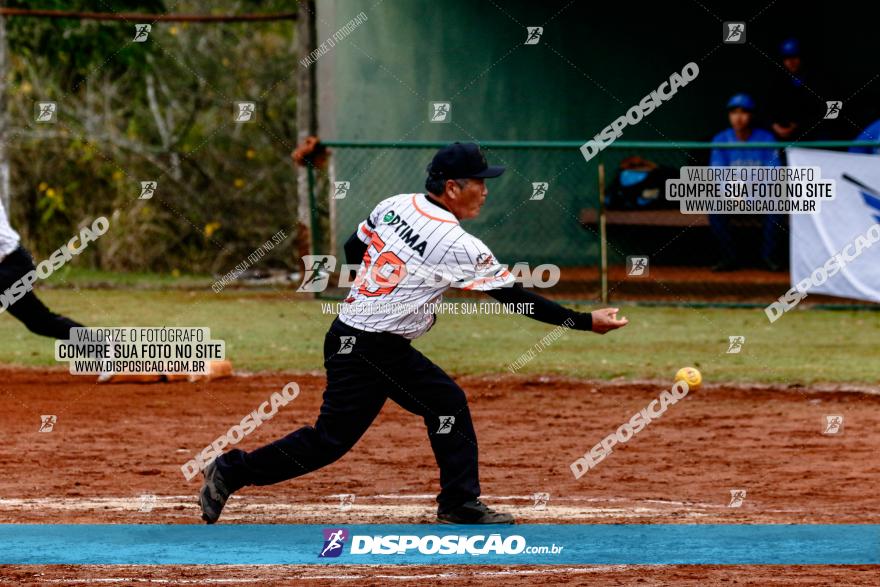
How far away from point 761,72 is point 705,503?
13.4 m

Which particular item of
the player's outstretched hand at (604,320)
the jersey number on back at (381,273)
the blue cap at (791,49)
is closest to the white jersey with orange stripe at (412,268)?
the jersey number on back at (381,273)

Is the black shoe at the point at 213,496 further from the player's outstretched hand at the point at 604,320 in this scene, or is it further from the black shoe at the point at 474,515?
the player's outstretched hand at the point at 604,320

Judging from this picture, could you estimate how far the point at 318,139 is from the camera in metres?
16.9

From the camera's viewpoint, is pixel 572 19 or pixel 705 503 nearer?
pixel 705 503

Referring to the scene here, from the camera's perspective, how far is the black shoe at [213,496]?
7645 millimetres

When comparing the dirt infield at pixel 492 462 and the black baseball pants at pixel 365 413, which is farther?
the dirt infield at pixel 492 462

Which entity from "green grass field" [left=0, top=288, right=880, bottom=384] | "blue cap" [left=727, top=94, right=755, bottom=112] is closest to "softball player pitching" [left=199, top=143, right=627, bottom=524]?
"green grass field" [left=0, top=288, right=880, bottom=384]

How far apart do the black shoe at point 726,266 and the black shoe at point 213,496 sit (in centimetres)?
1034

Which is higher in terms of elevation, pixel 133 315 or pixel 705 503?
pixel 133 315

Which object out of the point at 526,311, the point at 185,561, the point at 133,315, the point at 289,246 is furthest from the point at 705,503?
the point at 289,246

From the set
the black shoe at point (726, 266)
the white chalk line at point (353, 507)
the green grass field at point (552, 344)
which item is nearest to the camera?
the white chalk line at point (353, 507)

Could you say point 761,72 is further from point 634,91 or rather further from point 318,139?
point 318,139

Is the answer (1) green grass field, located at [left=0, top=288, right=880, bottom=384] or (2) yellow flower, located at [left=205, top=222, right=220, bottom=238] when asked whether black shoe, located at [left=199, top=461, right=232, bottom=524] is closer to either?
(1) green grass field, located at [left=0, top=288, right=880, bottom=384]

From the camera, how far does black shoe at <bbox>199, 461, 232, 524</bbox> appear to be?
7645 mm
